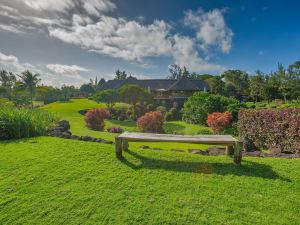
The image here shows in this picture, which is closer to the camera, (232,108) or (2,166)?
(2,166)

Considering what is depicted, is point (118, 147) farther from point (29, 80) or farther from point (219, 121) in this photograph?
point (29, 80)

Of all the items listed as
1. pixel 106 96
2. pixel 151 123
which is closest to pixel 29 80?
pixel 106 96

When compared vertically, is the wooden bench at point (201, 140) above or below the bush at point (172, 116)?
above

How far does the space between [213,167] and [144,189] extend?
5.46ft

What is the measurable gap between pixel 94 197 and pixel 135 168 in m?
1.17

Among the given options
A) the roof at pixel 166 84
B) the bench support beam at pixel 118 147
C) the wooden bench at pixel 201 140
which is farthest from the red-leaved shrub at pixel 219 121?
the roof at pixel 166 84

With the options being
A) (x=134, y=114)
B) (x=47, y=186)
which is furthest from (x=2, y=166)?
(x=134, y=114)

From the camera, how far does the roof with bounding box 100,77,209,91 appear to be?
35562 mm

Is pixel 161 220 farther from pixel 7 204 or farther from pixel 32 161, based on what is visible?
pixel 32 161

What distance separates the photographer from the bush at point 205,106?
17438 millimetres

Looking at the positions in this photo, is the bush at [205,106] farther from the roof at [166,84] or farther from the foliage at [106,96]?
the roof at [166,84]

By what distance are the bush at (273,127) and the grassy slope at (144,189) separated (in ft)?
5.47

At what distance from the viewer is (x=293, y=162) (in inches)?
181

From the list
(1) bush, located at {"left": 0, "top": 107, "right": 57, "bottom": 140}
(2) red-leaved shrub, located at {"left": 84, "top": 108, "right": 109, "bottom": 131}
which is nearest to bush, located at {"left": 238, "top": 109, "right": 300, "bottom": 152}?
(1) bush, located at {"left": 0, "top": 107, "right": 57, "bottom": 140}
